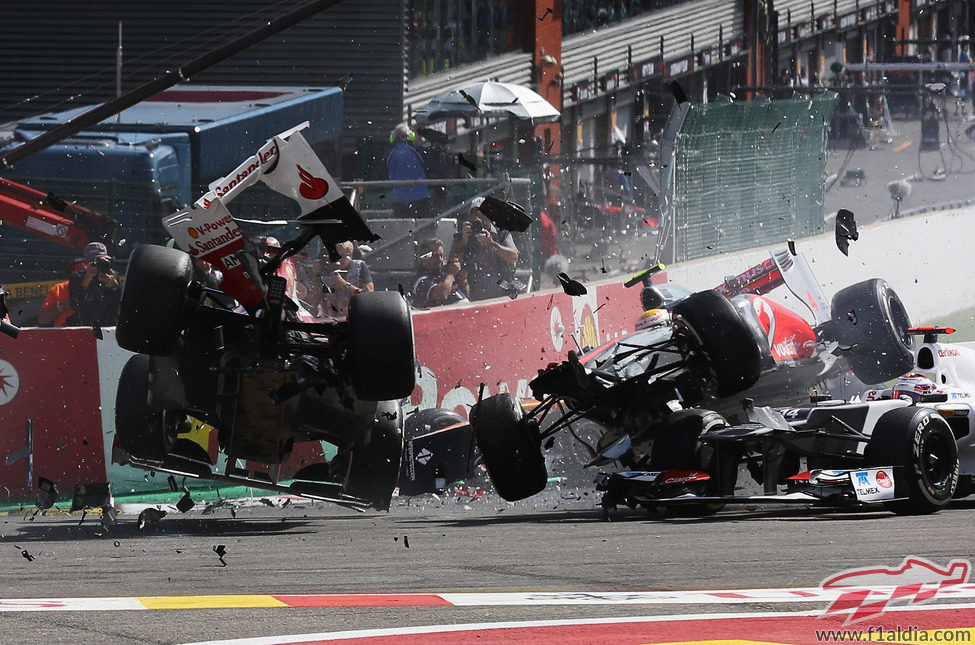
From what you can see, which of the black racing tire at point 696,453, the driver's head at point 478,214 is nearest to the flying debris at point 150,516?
the black racing tire at point 696,453

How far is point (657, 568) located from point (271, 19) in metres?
15.3

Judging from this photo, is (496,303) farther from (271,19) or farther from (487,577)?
(271,19)

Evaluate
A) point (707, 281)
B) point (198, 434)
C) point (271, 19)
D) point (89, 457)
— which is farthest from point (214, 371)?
point (271, 19)

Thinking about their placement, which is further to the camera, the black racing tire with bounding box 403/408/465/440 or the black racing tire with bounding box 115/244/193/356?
the black racing tire with bounding box 403/408/465/440

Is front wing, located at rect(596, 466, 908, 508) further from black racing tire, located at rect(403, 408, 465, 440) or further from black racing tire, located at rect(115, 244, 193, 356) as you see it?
black racing tire, located at rect(115, 244, 193, 356)

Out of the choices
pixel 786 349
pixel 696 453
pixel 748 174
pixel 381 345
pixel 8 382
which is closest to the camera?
pixel 381 345

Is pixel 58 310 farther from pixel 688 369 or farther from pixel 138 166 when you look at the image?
pixel 688 369

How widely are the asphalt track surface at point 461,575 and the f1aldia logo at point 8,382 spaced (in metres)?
1.27

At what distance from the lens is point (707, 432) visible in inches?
331

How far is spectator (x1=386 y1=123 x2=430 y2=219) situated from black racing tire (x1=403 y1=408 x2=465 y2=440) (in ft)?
13.7

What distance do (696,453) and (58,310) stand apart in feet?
20.3

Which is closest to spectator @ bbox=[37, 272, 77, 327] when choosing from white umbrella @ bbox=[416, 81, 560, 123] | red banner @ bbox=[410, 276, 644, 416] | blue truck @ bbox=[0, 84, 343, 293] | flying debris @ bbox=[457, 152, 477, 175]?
blue truck @ bbox=[0, 84, 343, 293]

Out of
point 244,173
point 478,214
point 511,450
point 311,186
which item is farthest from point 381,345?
point 478,214

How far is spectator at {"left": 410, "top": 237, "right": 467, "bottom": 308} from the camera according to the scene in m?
13.0
